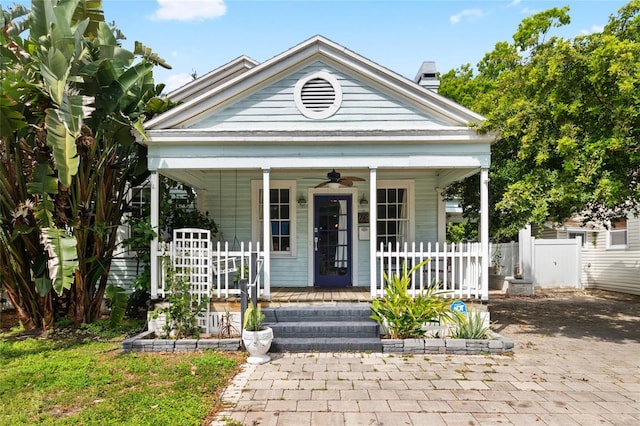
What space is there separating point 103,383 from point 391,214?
6620 mm

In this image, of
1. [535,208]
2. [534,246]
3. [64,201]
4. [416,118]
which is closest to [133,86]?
[64,201]

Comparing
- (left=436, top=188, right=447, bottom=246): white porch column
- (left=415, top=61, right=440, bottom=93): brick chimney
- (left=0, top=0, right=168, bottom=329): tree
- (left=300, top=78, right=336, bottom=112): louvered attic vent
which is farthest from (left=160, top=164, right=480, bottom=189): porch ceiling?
(left=415, top=61, right=440, bottom=93): brick chimney

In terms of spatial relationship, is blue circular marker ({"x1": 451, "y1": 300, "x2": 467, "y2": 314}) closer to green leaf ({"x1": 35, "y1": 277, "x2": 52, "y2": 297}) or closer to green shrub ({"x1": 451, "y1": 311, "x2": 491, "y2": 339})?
green shrub ({"x1": 451, "y1": 311, "x2": 491, "y2": 339})

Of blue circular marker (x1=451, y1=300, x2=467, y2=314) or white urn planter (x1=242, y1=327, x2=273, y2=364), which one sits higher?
blue circular marker (x1=451, y1=300, x2=467, y2=314)

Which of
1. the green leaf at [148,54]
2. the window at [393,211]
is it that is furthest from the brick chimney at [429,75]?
the green leaf at [148,54]

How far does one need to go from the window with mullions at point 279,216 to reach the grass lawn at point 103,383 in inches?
142

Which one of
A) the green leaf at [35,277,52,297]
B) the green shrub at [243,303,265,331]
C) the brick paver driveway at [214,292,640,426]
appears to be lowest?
the brick paver driveway at [214,292,640,426]

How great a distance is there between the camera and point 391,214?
9289mm

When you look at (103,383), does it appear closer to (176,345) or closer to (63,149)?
(176,345)

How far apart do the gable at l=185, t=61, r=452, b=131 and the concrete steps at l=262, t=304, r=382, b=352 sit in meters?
3.36

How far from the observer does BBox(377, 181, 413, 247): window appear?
362 inches

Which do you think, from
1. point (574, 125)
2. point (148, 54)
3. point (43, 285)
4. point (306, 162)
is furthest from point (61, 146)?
point (574, 125)

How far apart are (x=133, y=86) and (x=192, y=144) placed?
4.91ft

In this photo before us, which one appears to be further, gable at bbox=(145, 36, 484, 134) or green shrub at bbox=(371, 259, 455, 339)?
gable at bbox=(145, 36, 484, 134)
